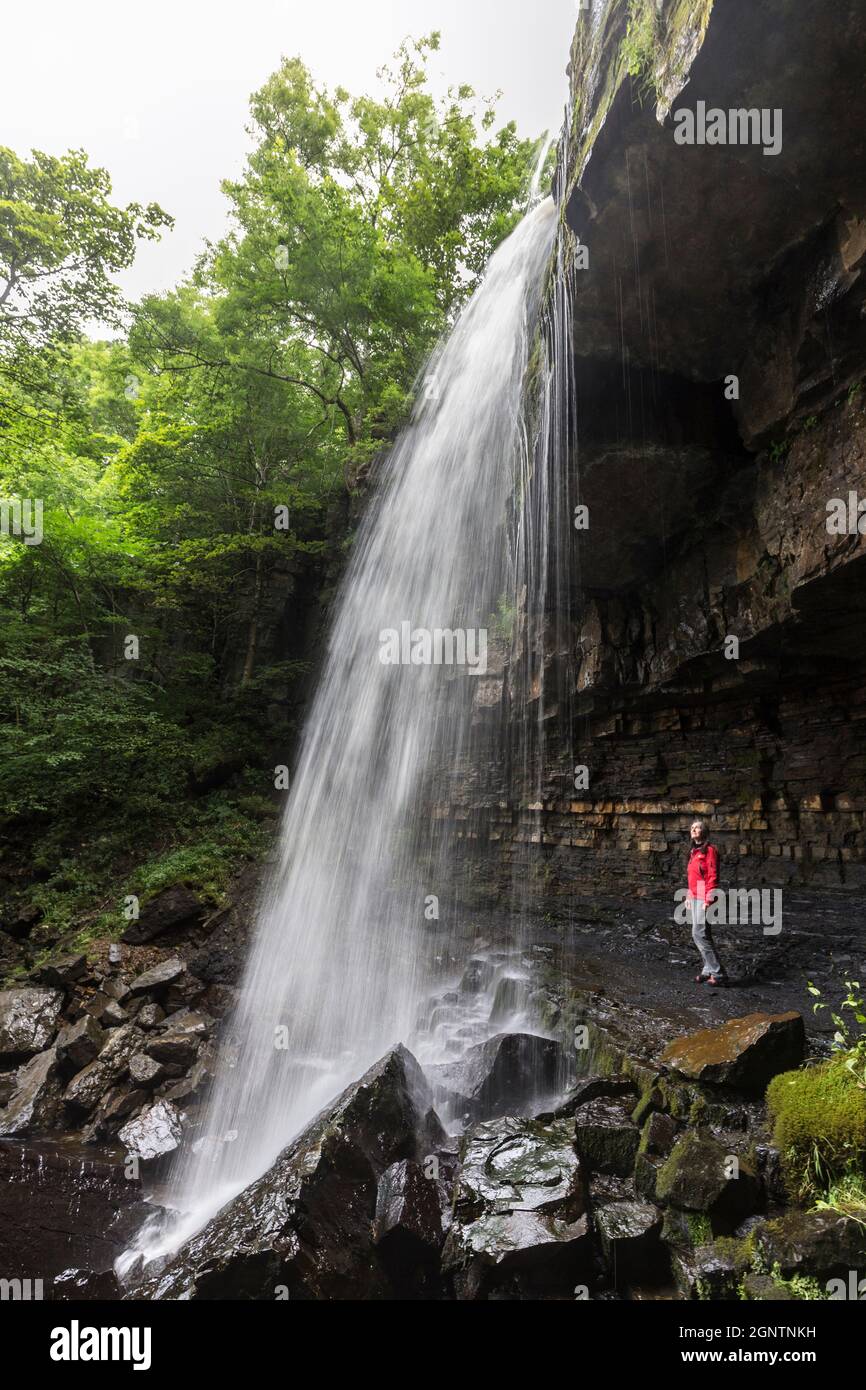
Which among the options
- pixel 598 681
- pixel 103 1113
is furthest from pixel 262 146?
pixel 103 1113

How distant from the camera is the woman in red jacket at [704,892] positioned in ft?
20.2

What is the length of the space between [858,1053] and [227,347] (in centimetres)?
1680

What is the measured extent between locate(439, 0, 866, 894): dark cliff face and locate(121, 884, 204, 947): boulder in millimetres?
6258

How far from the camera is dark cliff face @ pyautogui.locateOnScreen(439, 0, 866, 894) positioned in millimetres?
4094

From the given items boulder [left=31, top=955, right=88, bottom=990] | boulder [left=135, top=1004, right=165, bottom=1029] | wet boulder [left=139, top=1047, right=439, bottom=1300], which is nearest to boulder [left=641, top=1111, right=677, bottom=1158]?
wet boulder [left=139, top=1047, right=439, bottom=1300]

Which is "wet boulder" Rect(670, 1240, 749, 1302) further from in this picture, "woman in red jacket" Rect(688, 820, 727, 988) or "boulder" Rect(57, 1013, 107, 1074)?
"boulder" Rect(57, 1013, 107, 1074)

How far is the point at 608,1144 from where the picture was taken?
3.83 meters

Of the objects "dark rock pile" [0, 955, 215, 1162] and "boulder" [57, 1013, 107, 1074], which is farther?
"boulder" [57, 1013, 107, 1074]

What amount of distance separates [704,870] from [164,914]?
7855 millimetres

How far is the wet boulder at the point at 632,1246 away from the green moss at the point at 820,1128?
0.79 metres

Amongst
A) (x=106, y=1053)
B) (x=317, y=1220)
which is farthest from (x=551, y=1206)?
(x=106, y=1053)

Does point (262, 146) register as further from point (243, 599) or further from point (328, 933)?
point (328, 933)
